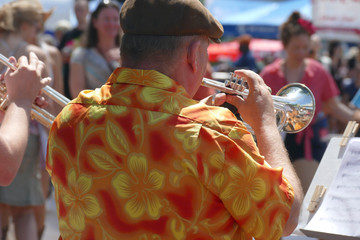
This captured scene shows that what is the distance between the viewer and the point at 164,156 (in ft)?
5.39

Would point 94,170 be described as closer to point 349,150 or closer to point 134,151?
point 134,151

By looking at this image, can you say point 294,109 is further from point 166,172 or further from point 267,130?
point 166,172

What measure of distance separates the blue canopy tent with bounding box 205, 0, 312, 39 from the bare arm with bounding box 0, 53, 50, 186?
12.7 metres

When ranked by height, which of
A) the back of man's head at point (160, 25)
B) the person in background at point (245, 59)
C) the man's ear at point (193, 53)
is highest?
the back of man's head at point (160, 25)

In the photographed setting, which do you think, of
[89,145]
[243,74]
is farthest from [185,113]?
[243,74]

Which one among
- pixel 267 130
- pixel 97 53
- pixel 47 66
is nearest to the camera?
pixel 267 130

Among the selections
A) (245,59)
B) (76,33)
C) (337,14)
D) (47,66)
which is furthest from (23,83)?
(337,14)

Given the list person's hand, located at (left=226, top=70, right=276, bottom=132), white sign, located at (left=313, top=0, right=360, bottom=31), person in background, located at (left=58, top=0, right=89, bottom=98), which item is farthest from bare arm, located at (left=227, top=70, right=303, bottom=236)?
white sign, located at (left=313, top=0, right=360, bottom=31)

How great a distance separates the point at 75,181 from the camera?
1.74 m

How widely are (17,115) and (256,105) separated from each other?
0.70 m

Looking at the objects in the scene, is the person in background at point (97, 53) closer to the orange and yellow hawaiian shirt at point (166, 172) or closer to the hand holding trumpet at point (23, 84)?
the hand holding trumpet at point (23, 84)

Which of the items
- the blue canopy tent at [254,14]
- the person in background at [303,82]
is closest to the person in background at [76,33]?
the person in background at [303,82]

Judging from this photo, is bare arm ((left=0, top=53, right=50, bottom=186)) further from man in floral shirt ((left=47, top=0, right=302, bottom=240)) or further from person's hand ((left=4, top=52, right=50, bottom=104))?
man in floral shirt ((left=47, top=0, right=302, bottom=240))

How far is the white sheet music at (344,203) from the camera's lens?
88.4 inches
